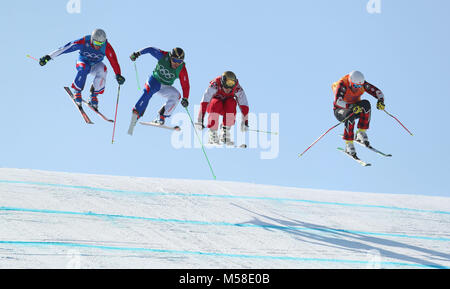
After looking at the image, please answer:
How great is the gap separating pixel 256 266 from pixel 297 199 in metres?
3.70

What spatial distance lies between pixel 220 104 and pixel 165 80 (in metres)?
0.94

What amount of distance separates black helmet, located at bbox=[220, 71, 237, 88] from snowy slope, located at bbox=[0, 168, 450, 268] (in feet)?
6.64

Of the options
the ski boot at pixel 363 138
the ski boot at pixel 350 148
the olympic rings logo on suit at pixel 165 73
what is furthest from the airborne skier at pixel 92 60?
the ski boot at pixel 363 138

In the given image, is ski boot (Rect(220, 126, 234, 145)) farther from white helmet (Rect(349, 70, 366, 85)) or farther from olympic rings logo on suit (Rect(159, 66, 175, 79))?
white helmet (Rect(349, 70, 366, 85))

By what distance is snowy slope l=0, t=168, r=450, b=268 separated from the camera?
29.9ft

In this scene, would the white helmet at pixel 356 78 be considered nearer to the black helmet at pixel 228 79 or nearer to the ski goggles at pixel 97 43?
the black helmet at pixel 228 79

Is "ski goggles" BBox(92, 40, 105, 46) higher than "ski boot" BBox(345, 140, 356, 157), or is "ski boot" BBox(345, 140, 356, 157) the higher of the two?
"ski goggles" BBox(92, 40, 105, 46)

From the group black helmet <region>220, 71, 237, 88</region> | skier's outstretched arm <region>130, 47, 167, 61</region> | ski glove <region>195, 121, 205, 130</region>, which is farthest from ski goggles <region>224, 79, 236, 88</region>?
skier's outstretched arm <region>130, 47, 167, 61</region>

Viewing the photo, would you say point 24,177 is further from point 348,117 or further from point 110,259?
point 348,117

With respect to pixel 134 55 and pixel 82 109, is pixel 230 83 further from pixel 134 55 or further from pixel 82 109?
pixel 82 109

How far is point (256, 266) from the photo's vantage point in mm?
9023

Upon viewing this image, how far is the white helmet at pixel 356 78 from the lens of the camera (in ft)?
36.1

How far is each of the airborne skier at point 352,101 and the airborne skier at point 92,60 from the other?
3.42 m
